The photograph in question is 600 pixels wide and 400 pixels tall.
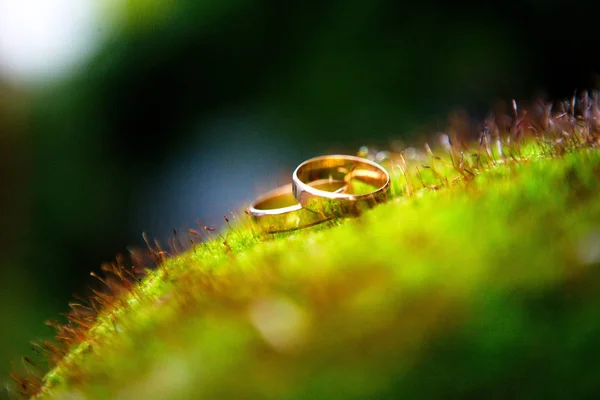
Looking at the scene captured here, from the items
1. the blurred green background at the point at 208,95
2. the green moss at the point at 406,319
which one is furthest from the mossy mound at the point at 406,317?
the blurred green background at the point at 208,95

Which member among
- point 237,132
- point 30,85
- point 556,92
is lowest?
point 556,92

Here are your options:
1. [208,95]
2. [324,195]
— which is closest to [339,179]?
[324,195]

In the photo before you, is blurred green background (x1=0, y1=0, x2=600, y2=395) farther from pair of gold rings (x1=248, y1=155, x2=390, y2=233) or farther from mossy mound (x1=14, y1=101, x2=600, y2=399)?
mossy mound (x1=14, y1=101, x2=600, y2=399)

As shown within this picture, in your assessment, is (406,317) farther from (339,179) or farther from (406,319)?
(339,179)

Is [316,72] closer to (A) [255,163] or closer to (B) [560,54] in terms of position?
(A) [255,163]

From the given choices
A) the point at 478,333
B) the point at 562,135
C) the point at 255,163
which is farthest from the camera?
the point at 255,163

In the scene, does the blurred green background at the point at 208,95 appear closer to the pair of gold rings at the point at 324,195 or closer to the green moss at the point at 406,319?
the pair of gold rings at the point at 324,195

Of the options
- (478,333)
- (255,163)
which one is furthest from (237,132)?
(478,333)
